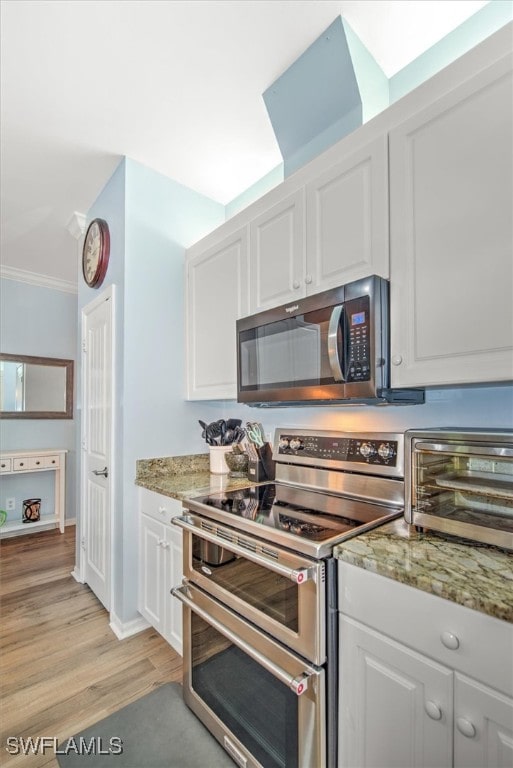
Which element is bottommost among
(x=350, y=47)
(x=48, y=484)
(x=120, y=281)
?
(x=48, y=484)

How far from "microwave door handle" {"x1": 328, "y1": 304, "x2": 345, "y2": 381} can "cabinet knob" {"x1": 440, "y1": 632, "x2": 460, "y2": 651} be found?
775 millimetres

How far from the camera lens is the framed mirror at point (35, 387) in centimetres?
376

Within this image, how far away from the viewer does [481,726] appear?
773mm

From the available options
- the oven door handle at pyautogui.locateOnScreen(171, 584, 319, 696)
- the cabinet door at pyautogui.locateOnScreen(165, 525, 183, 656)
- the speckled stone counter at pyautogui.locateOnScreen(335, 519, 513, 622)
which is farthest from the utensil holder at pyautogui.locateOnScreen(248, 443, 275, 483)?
the speckled stone counter at pyautogui.locateOnScreen(335, 519, 513, 622)

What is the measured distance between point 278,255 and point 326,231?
286mm

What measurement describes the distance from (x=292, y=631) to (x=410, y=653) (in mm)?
346

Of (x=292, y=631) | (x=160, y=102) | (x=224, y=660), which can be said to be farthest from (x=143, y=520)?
(x=160, y=102)

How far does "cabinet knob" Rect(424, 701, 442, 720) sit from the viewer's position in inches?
32.6

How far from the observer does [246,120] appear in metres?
1.91

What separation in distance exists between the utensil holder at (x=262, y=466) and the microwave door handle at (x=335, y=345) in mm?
811

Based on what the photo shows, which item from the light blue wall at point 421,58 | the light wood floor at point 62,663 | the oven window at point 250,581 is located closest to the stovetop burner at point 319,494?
the oven window at point 250,581

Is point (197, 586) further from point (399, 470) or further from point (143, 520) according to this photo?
point (399, 470)

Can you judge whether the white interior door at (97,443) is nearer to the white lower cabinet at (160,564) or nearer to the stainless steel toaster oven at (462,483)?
the white lower cabinet at (160,564)

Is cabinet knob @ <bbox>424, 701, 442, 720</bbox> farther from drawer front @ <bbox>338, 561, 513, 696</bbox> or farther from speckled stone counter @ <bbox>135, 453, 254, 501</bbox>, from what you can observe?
speckled stone counter @ <bbox>135, 453, 254, 501</bbox>
